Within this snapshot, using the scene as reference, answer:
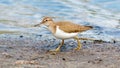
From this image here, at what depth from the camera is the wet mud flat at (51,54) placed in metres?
9.33

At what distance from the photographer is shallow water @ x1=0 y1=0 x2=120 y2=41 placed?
14.1 m

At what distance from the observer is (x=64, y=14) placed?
16.6 meters

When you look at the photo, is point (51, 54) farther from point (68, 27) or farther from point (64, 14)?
point (64, 14)

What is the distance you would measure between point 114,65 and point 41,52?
2264 mm

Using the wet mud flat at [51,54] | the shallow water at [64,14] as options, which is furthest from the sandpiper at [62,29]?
the shallow water at [64,14]

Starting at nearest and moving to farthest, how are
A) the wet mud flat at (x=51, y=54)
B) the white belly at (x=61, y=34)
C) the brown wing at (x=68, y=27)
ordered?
the wet mud flat at (x=51, y=54) < the white belly at (x=61, y=34) < the brown wing at (x=68, y=27)

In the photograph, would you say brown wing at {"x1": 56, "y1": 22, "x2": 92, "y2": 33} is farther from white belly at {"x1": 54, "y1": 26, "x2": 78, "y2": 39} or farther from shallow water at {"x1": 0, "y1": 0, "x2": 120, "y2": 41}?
shallow water at {"x1": 0, "y1": 0, "x2": 120, "y2": 41}

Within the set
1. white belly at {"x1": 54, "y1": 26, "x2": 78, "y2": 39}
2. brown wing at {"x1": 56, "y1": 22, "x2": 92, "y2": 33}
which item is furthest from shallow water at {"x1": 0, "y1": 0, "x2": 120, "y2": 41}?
white belly at {"x1": 54, "y1": 26, "x2": 78, "y2": 39}

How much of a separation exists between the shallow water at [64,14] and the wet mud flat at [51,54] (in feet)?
4.20

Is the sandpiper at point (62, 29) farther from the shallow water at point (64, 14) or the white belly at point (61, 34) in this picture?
the shallow water at point (64, 14)

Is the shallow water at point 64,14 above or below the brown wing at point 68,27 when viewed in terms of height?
below

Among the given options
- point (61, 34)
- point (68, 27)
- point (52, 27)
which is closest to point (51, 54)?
point (61, 34)

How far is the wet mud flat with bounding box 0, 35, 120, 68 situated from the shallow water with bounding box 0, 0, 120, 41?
4.20 ft

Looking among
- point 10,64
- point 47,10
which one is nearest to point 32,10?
point 47,10
